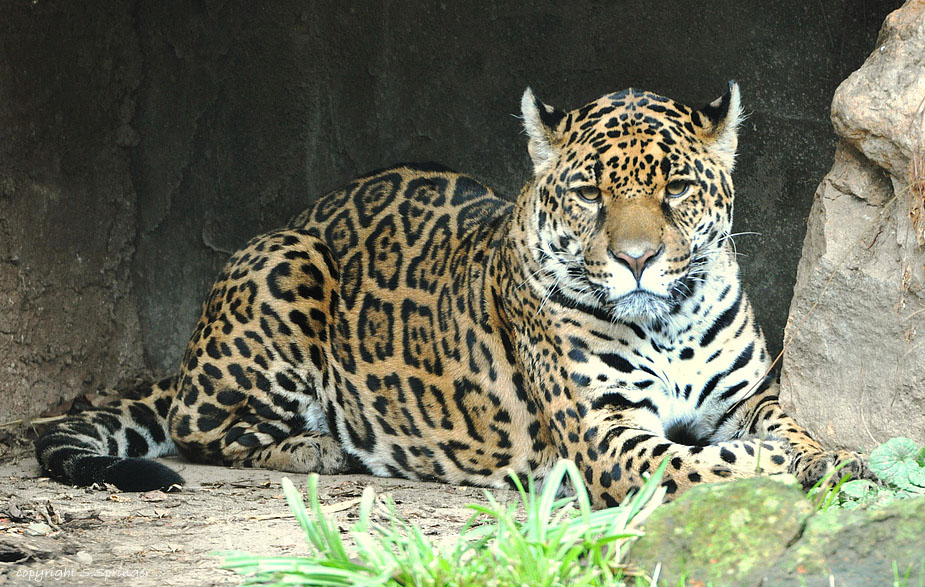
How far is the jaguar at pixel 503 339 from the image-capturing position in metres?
5.93

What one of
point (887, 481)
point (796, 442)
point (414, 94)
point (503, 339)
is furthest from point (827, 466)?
point (414, 94)

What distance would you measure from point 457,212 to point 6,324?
3.36 metres

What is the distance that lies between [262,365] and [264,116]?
2390mm

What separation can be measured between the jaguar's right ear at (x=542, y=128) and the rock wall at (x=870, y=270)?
1.54 metres

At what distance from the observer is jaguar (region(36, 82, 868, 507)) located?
19.5 feet

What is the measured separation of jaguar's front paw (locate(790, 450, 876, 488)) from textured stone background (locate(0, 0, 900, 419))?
2.71m

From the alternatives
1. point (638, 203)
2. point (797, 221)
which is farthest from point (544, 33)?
point (638, 203)

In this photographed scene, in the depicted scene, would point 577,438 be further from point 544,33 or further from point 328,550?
point 544,33

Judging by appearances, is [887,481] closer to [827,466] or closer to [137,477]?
[827,466]

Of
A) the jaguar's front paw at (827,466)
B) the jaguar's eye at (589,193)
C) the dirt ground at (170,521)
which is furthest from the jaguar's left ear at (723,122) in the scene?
the dirt ground at (170,521)

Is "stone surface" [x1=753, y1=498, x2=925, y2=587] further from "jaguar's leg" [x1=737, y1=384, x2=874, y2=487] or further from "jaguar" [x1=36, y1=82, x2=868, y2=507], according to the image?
"jaguar" [x1=36, y1=82, x2=868, y2=507]

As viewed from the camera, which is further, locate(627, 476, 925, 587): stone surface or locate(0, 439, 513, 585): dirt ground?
locate(0, 439, 513, 585): dirt ground

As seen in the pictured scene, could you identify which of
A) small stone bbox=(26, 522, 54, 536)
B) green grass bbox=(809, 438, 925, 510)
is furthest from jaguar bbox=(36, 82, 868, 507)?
small stone bbox=(26, 522, 54, 536)

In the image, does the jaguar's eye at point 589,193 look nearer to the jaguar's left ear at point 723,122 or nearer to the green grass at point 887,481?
the jaguar's left ear at point 723,122
